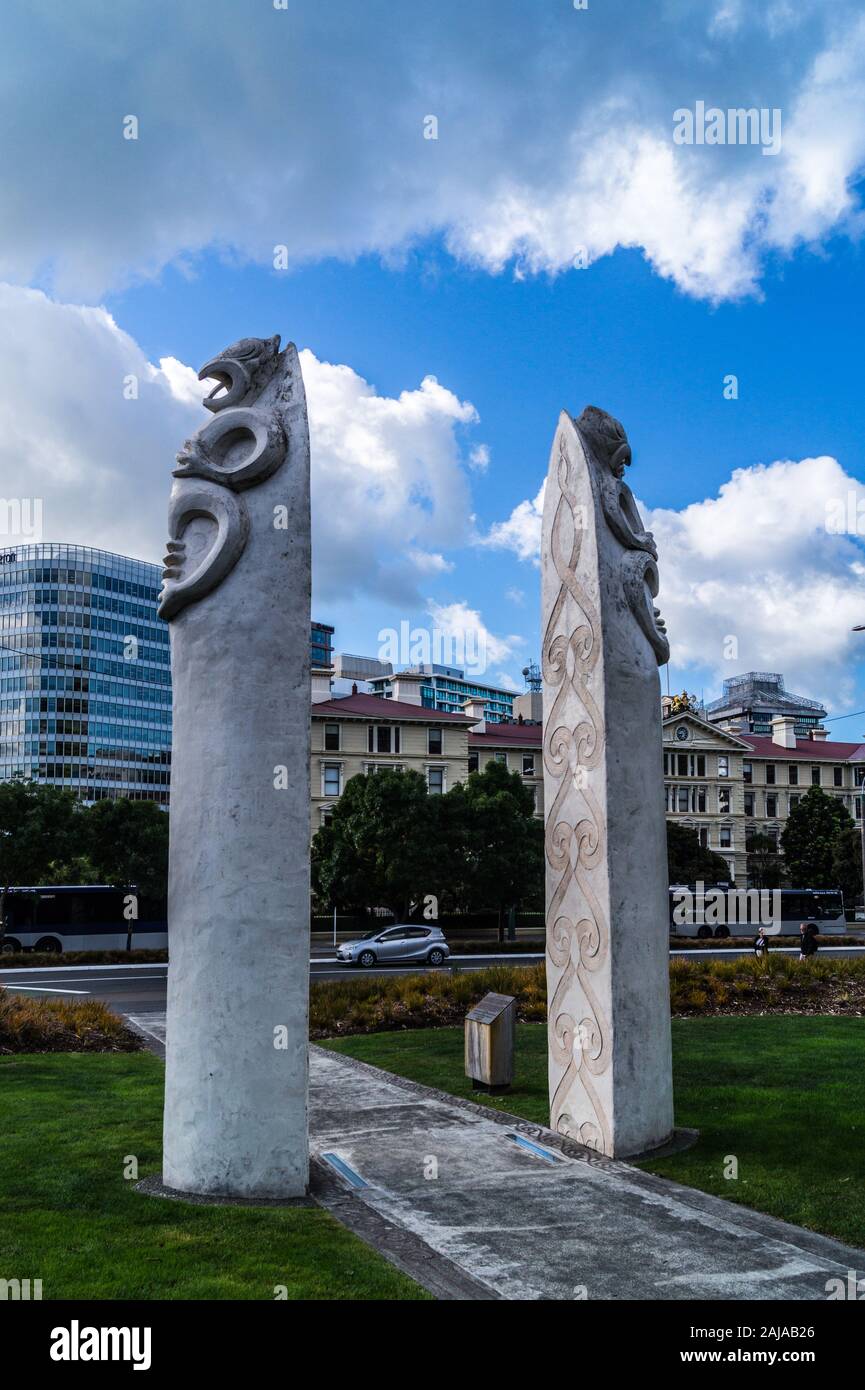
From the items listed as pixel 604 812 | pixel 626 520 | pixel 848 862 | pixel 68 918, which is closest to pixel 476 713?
pixel 848 862

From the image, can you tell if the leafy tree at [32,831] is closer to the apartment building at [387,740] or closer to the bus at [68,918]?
the bus at [68,918]

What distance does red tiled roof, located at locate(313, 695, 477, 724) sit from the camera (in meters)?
64.0

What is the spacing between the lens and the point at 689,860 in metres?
64.0

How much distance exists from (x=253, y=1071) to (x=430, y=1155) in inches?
90.6

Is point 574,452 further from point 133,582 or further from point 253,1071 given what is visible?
point 133,582

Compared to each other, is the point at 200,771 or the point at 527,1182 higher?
the point at 200,771

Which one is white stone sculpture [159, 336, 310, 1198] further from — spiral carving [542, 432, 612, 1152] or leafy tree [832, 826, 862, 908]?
leafy tree [832, 826, 862, 908]

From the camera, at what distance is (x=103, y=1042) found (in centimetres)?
1577

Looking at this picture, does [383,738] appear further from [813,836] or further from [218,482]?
[218,482]

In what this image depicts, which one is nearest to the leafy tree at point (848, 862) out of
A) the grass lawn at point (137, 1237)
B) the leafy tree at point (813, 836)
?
the leafy tree at point (813, 836)

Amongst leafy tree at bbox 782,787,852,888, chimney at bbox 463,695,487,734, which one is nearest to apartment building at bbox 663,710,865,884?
leafy tree at bbox 782,787,852,888

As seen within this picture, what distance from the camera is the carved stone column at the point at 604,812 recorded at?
9.40 metres

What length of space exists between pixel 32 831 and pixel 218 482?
102 ft
